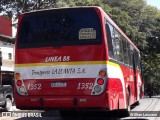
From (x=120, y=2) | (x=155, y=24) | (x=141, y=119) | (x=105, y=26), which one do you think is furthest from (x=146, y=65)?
(x=105, y=26)

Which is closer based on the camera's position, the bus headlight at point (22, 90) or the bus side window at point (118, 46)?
the bus headlight at point (22, 90)

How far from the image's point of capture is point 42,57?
9.34 metres

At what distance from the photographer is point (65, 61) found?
916 cm

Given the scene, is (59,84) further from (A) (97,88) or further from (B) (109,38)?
(B) (109,38)

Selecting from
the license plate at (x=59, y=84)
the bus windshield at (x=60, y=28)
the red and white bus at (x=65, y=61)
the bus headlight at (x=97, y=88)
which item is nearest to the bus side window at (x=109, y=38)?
the red and white bus at (x=65, y=61)

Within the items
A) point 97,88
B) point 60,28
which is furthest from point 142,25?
point 97,88

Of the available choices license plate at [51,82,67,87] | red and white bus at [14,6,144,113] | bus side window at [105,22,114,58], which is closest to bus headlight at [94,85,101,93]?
red and white bus at [14,6,144,113]

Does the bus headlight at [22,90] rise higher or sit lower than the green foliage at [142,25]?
lower

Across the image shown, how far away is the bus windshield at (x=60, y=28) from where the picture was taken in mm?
9156

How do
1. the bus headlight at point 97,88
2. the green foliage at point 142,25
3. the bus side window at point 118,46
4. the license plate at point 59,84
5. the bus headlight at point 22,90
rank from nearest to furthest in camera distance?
the bus headlight at point 97,88 < the license plate at point 59,84 < the bus headlight at point 22,90 < the bus side window at point 118,46 < the green foliage at point 142,25

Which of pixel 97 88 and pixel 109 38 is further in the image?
pixel 109 38

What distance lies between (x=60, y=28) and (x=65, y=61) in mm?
951

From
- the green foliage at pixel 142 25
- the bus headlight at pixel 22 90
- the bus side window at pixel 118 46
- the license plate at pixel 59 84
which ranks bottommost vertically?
the bus headlight at pixel 22 90

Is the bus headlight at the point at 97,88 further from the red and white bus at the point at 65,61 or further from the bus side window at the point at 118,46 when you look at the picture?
the bus side window at the point at 118,46
